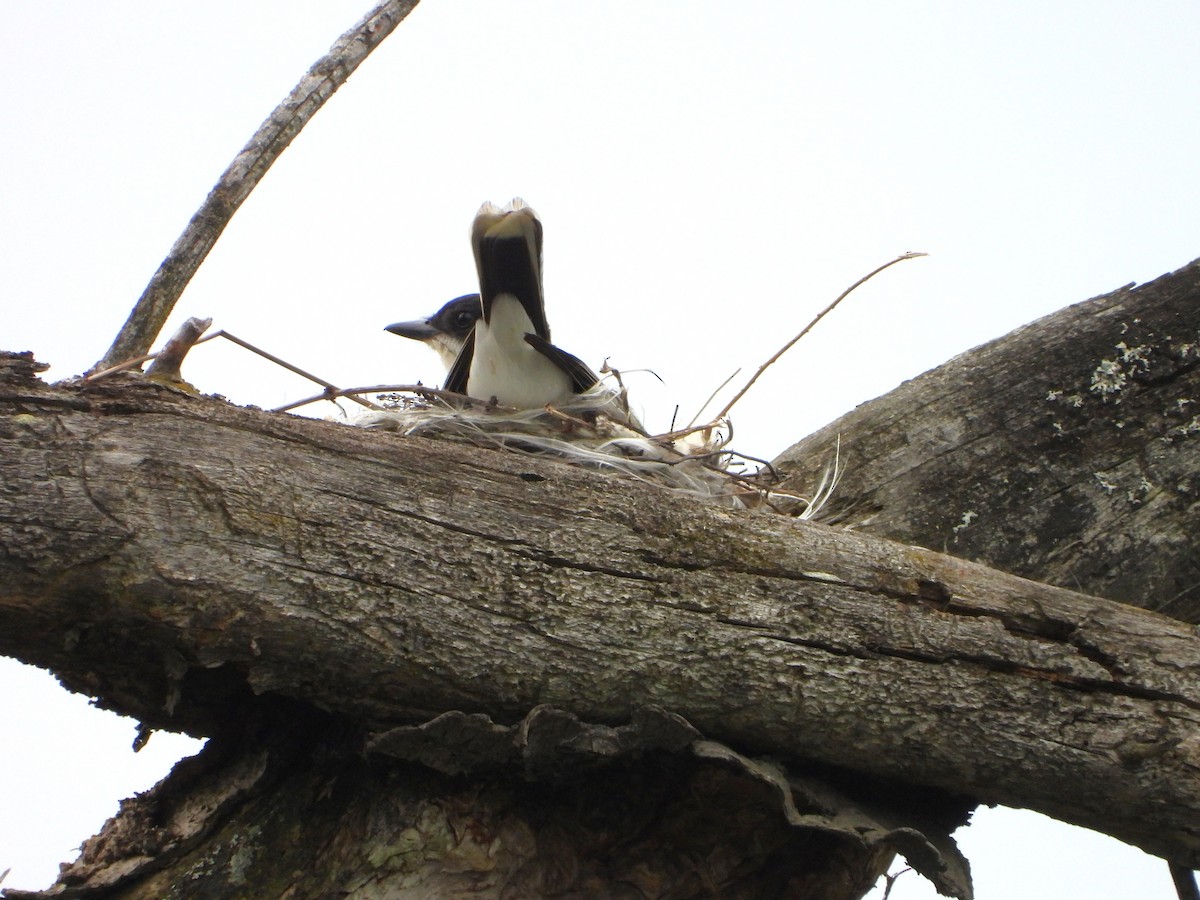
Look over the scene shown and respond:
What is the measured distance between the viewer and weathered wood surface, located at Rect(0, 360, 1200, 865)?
5.59 feet

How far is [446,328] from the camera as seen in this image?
4.50m

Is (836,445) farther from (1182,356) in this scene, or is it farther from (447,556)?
(447,556)

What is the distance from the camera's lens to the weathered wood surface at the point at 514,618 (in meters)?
1.70

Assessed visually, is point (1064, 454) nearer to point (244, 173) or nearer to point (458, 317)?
point (244, 173)

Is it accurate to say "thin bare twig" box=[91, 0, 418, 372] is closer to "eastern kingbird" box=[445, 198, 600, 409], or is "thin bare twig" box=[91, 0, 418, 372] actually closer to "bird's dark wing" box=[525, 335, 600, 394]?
"eastern kingbird" box=[445, 198, 600, 409]

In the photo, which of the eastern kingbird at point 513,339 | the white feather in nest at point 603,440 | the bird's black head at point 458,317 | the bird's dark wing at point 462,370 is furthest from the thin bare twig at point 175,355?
the bird's black head at point 458,317

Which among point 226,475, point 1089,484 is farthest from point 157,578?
point 1089,484

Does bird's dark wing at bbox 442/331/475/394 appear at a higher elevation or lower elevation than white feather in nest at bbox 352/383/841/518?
higher

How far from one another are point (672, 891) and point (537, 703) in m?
0.38

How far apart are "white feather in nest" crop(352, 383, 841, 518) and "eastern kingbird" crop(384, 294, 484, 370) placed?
3.62ft

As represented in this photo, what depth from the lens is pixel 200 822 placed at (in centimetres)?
185

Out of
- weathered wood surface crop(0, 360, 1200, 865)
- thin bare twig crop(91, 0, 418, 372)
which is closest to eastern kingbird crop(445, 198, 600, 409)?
thin bare twig crop(91, 0, 418, 372)

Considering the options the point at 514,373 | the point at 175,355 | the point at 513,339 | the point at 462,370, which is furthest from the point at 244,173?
the point at 462,370

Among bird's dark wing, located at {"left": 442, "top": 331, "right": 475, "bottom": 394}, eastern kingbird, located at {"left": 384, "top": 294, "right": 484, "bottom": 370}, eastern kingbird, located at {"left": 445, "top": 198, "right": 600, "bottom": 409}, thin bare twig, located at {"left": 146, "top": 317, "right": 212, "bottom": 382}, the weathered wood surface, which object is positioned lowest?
the weathered wood surface
